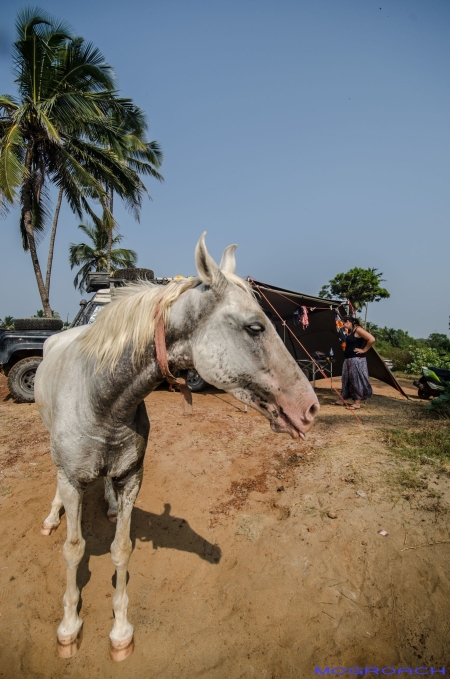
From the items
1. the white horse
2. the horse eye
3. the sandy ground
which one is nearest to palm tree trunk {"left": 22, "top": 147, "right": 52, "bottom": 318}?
the sandy ground

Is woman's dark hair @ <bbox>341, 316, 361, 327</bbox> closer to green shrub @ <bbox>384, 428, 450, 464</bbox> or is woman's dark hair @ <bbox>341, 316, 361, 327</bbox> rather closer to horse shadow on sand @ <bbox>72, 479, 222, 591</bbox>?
green shrub @ <bbox>384, 428, 450, 464</bbox>

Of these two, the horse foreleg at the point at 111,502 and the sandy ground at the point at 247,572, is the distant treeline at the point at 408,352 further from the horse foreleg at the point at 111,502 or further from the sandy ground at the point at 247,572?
the horse foreleg at the point at 111,502

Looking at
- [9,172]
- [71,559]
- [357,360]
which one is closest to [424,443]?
[357,360]

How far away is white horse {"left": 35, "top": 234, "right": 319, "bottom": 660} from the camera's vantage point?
162cm

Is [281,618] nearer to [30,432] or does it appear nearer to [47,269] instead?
[30,432]

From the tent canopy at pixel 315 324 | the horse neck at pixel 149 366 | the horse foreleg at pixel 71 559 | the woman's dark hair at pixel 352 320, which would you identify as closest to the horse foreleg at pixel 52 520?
the horse foreleg at pixel 71 559

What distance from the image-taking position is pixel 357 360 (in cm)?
727

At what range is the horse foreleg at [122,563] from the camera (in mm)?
2106

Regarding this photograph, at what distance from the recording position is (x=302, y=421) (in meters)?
1.57

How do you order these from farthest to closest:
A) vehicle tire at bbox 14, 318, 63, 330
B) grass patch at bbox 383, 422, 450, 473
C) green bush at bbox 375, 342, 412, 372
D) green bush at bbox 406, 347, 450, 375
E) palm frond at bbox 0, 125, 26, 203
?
green bush at bbox 375, 342, 412, 372, green bush at bbox 406, 347, 450, 375, palm frond at bbox 0, 125, 26, 203, vehicle tire at bbox 14, 318, 63, 330, grass patch at bbox 383, 422, 450, 473

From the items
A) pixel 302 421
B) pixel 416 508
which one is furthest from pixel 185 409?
pixel 416 508

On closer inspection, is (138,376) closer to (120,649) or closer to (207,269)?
(207,269)

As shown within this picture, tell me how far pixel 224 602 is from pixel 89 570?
4.04 ft

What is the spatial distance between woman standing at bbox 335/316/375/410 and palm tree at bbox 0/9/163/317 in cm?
1061
